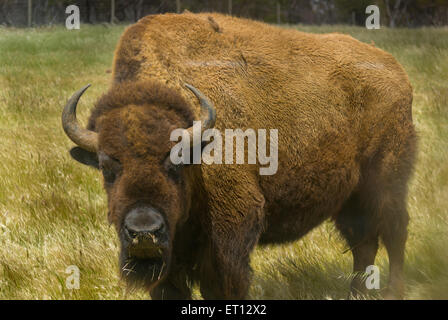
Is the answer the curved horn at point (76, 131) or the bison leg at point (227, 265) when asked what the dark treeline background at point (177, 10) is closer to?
the curved horn at point (76, 131)

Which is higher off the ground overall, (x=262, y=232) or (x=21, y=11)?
(x=21, y=11)

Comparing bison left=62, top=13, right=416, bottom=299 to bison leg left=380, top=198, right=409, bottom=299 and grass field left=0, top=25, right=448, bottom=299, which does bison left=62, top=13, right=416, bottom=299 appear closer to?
bison leg left=380, top=198, right=409, bottom=299

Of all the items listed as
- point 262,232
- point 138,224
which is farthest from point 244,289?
point 138,224

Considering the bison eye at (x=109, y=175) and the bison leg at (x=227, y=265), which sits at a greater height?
the bison eye at (x=109, y=175)

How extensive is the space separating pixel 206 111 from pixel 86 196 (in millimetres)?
2501

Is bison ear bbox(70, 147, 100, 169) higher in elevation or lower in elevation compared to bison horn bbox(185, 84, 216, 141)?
lower

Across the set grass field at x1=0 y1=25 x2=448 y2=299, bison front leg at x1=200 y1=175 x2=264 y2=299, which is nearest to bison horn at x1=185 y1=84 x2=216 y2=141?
bison front leg at x1=200 y1=175 x2=264 y2=299

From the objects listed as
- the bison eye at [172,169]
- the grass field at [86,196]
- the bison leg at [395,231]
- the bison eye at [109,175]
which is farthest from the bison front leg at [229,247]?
the bison leg at [395,231]

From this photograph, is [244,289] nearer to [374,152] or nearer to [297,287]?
[297,287]

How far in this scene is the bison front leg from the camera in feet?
13.3

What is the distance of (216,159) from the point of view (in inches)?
161

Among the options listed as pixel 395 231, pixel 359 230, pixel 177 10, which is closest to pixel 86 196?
pixel 177 10

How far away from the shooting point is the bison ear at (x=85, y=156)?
3958 mm

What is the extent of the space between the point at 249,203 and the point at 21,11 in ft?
7.79
